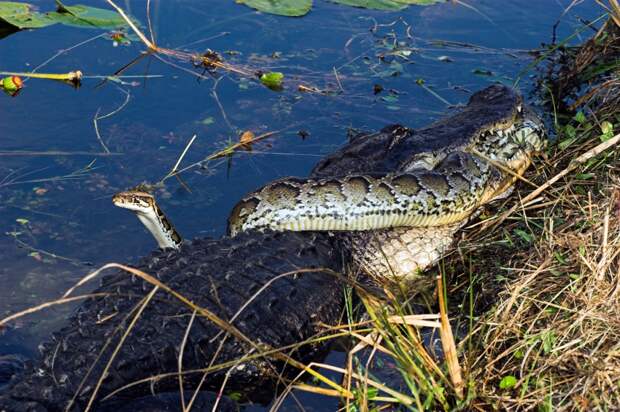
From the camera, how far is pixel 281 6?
27.7 ft

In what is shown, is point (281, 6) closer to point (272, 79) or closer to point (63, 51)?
point (272, 79)

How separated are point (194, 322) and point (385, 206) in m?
1.63

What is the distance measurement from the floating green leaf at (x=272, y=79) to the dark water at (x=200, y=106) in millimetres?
128

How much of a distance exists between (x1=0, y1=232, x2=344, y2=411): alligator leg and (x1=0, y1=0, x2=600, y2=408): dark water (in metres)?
0.92

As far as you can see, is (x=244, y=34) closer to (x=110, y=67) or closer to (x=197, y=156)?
(x=110, y=67)

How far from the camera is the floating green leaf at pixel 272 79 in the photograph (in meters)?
7.41

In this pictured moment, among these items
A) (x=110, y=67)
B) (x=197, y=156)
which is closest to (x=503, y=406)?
(x=197, y=156)

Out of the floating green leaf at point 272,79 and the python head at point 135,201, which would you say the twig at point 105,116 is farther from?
the python head at point 135,201

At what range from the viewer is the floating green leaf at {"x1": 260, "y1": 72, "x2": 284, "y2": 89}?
7.41 metres

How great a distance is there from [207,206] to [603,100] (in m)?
2.79

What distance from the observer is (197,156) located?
6.43 m

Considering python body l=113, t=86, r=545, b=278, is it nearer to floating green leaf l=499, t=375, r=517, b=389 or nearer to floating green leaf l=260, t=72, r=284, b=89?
floating green leaf l=499, t=375, r=517, b=389

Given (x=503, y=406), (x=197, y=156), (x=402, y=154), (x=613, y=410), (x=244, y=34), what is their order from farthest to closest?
1. (x=244, y=34)
2. (x=197, y=156)
3. (x=402, y=154)
4. (x=503, y=406)
5. (x=613, y=410)

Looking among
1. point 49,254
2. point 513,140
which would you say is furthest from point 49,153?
point 513,140
